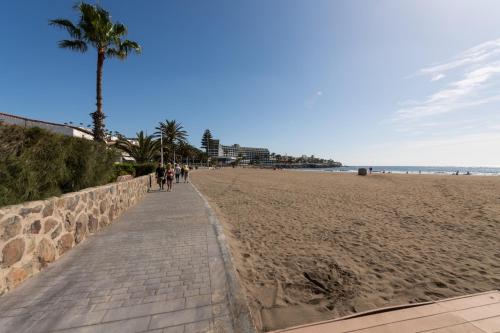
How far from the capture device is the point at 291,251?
457cm

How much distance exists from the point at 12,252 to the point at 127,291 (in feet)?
5.15

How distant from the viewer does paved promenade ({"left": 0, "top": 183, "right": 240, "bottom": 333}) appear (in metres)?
2.30

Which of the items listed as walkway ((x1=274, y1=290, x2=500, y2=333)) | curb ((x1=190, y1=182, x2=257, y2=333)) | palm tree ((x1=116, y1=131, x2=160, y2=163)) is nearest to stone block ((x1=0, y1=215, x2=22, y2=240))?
curb ((x1=190, y1=182, x2=257, y2=333))

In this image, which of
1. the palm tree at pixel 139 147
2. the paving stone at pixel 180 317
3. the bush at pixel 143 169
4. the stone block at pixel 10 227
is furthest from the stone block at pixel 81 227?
the palm tree at pixel 139 147

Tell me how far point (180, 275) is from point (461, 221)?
822cm

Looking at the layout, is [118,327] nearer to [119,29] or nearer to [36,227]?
[36,227]

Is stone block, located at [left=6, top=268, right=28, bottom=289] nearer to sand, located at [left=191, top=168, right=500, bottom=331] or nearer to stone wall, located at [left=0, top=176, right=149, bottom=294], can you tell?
stone wall, located at [left=0, top=176, right=149, bottom=294]

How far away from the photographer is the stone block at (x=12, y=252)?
2762 mm

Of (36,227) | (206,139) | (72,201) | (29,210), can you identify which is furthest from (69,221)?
(206,139)

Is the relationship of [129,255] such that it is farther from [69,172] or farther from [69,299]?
[69,172]

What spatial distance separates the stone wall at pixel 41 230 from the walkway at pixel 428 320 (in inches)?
137

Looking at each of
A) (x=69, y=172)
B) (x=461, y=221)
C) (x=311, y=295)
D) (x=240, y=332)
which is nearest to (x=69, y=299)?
(x=240, y=332)

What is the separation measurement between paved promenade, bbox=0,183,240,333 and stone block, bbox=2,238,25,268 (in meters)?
0.38

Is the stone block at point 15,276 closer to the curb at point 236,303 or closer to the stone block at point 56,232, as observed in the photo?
the stone block at point 56,232
